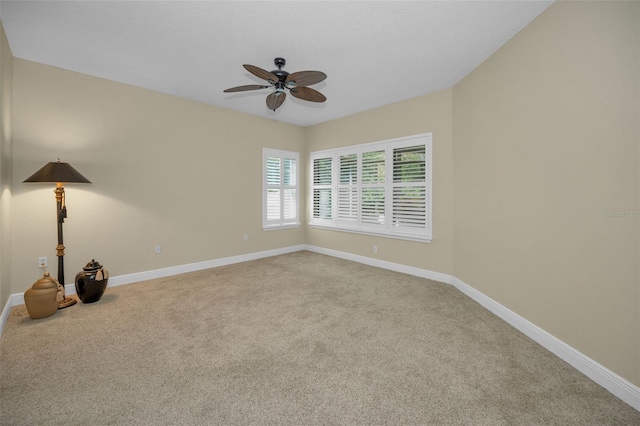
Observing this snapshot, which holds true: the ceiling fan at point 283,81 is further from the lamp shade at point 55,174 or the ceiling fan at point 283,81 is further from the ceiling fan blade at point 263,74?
the lamp shade at point 55,174

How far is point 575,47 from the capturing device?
6.56ft

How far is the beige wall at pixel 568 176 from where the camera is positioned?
1691 millimetres

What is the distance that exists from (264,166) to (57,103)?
3.03 meters

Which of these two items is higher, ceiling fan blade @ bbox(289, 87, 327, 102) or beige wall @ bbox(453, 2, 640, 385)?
ceiling fan blade @ bbox(289, 87, 327, 102)

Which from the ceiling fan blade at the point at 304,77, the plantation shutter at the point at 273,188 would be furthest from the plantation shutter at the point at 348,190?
the ceiling fan blade at the point at 304,77

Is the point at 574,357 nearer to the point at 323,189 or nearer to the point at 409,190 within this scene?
the point at 409,190

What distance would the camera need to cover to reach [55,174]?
289cm

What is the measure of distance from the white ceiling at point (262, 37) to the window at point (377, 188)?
3.75 ft

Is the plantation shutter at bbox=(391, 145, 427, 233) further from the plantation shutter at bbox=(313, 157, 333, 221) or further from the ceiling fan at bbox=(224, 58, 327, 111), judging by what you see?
the ceiling fan at bbox=(224, 58, 327, 111)

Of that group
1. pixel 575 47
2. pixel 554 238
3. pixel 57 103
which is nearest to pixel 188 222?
pixel 57 103

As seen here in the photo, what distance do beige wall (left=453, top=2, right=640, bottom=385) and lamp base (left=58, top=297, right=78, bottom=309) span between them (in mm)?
4815

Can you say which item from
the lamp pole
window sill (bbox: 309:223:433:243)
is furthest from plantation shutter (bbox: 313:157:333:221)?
the lamp pole

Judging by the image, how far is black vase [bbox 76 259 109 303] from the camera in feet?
10.2

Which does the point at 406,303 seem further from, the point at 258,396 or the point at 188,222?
the point at 188,222
